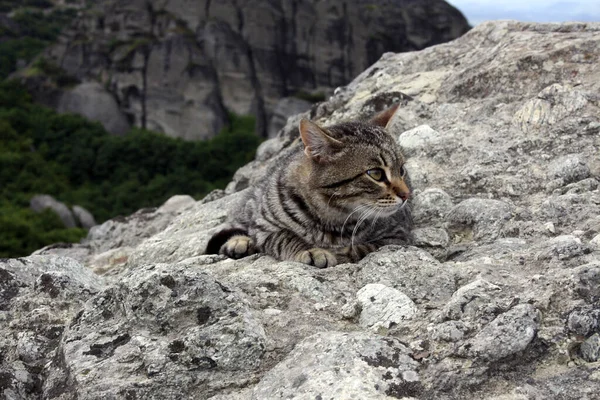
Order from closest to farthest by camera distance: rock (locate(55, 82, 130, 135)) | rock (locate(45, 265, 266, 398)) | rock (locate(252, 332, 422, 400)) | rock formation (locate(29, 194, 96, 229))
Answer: rock (locate(252, 332, 422, 400)) → rock (locate(45, 265, 266, 398)) → rock formation (locate(29, 194, 96, 229)) → rock (locate(55, 82, 130, 135))

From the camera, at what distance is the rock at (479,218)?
4.56 meters

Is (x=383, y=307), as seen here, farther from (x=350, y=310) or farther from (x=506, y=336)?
(x=506, y=336)

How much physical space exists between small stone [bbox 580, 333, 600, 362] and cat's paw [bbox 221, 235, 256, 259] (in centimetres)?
287

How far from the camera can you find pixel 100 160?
1869 inches

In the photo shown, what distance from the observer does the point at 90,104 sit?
176 ft

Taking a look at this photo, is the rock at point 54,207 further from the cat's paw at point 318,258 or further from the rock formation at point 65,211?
the cat's paw at point 318,258

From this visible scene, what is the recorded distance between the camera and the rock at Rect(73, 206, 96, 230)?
127ft

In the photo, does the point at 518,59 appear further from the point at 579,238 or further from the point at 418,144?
the point at 579,238

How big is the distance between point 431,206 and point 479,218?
1.80ft

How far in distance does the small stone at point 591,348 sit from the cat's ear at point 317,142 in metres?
2.25

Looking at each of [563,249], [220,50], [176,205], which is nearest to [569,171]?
[563,249]

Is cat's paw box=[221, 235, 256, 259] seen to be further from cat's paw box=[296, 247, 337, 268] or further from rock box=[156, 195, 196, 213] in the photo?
rock box=[156, 195, 196, 213]

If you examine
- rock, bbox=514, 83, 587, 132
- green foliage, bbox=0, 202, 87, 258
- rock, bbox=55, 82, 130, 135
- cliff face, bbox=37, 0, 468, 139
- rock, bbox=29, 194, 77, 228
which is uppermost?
rock, bbox=514, 83, 587, 132

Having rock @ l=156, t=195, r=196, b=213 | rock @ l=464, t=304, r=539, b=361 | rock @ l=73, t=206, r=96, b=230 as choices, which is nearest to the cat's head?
rock @ l=464, t=304, r=539, b=361
